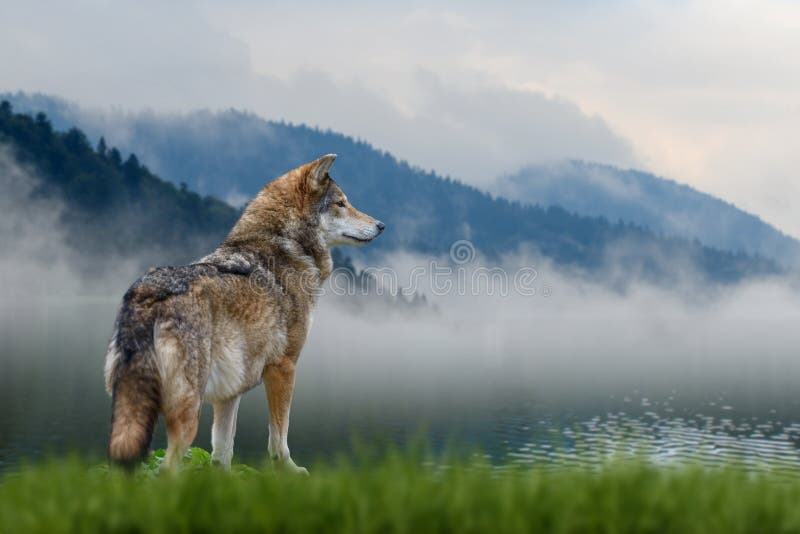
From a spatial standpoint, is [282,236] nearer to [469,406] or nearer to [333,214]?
[333,214]

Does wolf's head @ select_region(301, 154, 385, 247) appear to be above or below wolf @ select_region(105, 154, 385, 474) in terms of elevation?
above

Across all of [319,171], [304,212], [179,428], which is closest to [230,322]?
[179,428]

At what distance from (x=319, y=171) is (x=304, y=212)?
603mm

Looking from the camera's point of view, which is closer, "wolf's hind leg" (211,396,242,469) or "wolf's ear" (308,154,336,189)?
"wolf's hind leg" (211,396,242,469)

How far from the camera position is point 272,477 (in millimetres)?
6320

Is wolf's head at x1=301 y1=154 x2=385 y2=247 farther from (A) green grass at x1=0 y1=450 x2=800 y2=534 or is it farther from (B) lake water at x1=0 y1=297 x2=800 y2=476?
(B) lake water at x1=0 y1=297 x2=800 y2=476

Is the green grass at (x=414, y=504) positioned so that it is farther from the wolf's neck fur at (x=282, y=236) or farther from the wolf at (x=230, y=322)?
the wolf's neck fur at (x=282, y=236)

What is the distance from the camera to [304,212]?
12.2 meters

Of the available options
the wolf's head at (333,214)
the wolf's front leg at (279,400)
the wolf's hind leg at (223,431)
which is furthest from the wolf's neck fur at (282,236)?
the wolf's hind leg at (223,431)

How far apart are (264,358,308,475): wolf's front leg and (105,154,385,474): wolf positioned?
0.04 feet

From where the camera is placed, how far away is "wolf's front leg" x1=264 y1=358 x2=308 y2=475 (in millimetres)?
11070

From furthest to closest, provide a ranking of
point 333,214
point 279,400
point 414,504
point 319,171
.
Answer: point 333,214
point 319,171
point 279,400
point 414,504

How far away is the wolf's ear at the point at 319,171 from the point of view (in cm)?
1204

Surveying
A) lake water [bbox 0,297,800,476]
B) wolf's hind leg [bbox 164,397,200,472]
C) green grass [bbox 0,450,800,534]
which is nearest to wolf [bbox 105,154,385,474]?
wolf's hind leg [bbox 164,397,200,472]
